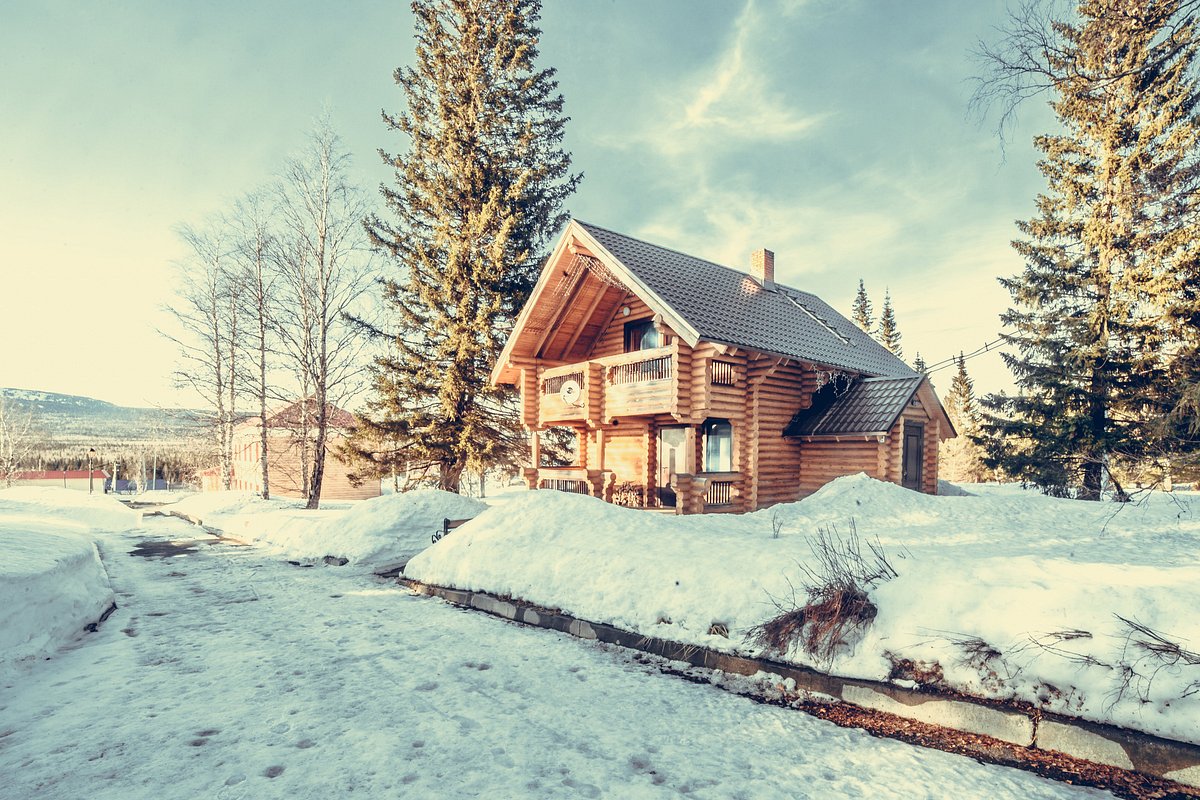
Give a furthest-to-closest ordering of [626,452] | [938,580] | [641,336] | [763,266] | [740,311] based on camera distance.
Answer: [763,266] → [626,452] → [641,336] → [740,311] → [938,580]

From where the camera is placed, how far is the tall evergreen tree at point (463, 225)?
696 inches

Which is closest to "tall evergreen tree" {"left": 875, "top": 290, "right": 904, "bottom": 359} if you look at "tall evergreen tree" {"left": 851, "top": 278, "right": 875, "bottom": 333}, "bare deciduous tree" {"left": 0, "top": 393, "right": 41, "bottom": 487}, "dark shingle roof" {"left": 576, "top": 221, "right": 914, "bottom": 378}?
"tall evergreen tree" {"left": 851, "top": 278, "right": 875, "bottom": 333}

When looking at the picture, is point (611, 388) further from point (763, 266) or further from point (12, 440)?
point (12, 440)

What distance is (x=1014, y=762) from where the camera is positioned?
369cm

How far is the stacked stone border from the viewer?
3.44 meters

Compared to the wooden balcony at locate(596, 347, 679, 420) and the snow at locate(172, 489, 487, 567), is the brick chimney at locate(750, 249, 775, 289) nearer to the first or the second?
the wooden balcony at locate(596, 347, 679, 420)

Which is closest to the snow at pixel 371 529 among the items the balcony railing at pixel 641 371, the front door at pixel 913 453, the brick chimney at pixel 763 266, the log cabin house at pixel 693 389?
the log cabin house at pixel 693 389

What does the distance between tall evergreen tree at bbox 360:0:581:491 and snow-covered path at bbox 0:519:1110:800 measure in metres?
11.5

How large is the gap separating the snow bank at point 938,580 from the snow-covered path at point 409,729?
28.2 inches

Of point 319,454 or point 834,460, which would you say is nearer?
point 834,460

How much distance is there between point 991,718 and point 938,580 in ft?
3.89

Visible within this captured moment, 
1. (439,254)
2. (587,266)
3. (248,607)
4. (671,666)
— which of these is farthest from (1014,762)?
(439,254)

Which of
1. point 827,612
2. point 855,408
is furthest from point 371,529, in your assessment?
point 855,408

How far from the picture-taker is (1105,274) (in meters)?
16.0
